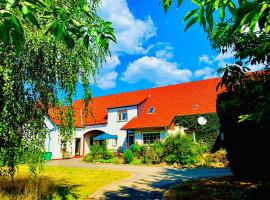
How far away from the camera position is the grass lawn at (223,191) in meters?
9.83

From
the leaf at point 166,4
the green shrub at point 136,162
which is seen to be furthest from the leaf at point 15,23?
the green shrub at point 136,162

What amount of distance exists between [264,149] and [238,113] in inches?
70.3

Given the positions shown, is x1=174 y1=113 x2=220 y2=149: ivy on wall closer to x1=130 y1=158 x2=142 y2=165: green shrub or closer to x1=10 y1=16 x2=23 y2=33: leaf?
x1=130 y1=158 x2=142 y2=165: green shrub

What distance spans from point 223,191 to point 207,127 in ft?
62.0

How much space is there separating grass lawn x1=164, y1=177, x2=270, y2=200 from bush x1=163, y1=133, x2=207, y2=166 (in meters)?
9.74

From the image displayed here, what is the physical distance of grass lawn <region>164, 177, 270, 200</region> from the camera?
983 cm

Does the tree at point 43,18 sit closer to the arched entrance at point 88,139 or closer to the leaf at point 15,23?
the leaf at point 15,23

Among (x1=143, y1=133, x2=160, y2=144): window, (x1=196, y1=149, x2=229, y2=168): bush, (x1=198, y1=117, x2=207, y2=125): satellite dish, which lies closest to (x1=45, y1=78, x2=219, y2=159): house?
(x1=143, y1=133, x2=160, y2=144): window

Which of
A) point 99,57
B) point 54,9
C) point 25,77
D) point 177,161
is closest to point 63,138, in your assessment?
point 25,77

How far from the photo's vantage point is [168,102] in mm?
35125

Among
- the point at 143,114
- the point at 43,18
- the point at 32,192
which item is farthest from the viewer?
the point at 143,114

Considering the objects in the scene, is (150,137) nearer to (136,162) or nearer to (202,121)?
(202,121)

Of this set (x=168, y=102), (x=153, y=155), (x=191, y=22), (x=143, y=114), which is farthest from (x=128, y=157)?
(x=191, y=22)

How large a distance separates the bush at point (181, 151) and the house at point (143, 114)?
21.7 ft
